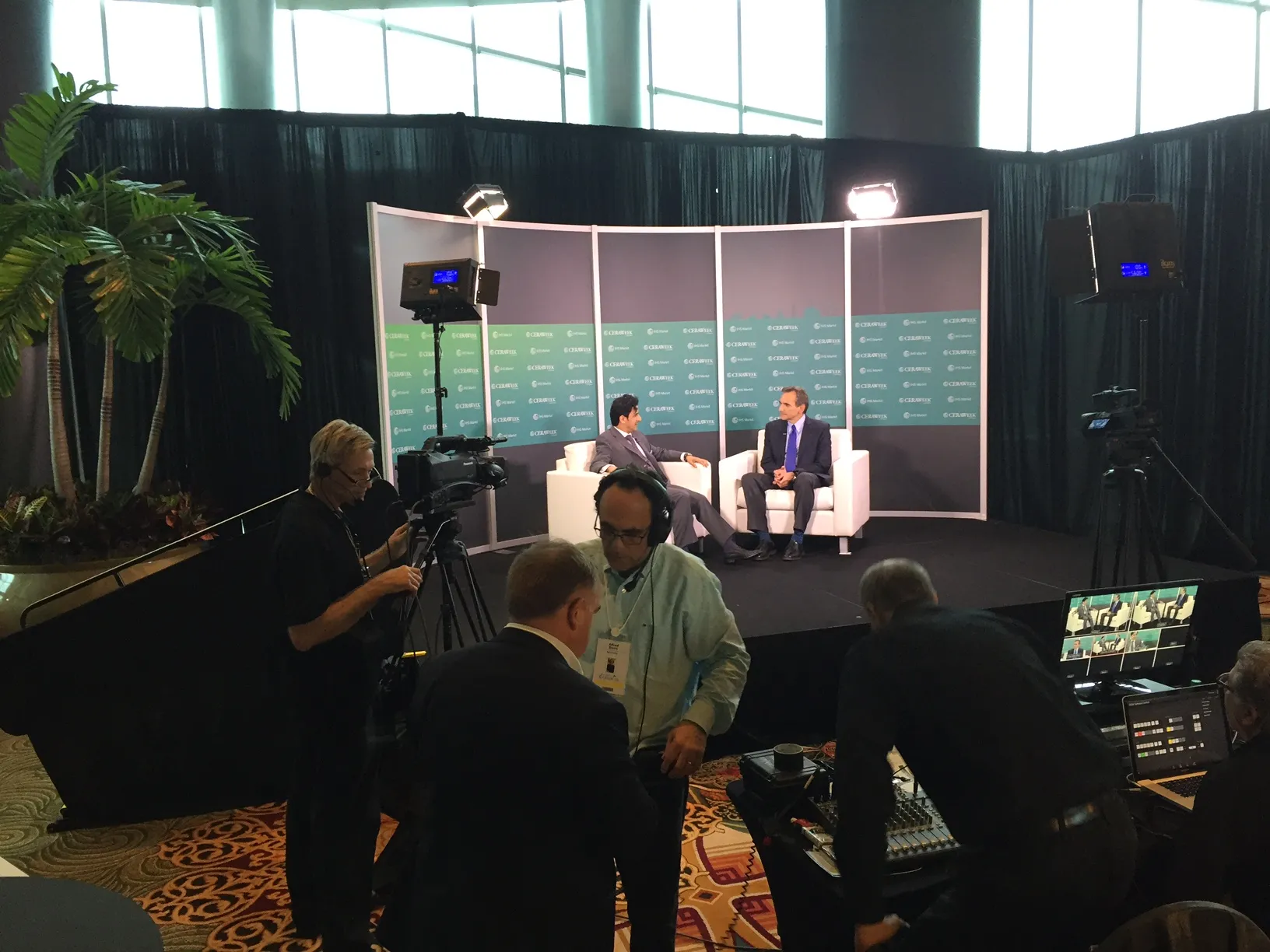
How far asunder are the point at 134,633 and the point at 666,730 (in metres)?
2.16

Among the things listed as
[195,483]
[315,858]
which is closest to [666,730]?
[315,858]

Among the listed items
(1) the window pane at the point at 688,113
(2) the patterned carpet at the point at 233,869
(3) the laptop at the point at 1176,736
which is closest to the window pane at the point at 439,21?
(1) the window pane at the point at 688,113

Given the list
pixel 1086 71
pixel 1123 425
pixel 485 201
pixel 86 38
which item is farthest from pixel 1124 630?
pixel 86 38

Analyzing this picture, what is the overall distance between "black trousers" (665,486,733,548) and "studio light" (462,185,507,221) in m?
2.11

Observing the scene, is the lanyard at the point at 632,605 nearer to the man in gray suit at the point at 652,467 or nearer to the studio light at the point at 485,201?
the man in gray suit at the point at 652,467

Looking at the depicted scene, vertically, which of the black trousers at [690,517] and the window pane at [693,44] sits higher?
the window pane at [693,44]

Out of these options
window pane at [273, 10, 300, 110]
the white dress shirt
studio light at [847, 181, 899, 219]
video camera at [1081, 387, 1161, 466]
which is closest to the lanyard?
the white dress shirt

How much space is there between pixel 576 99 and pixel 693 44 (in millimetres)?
1270

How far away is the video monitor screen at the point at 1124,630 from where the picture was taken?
7.80 feet

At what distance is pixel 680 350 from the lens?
687 centimetres

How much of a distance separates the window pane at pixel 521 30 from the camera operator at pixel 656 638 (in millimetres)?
7975

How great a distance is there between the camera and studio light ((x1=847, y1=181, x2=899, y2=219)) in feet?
21.8

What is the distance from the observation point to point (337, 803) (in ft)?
7.65

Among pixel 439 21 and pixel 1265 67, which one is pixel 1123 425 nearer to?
pixel 1265 67
